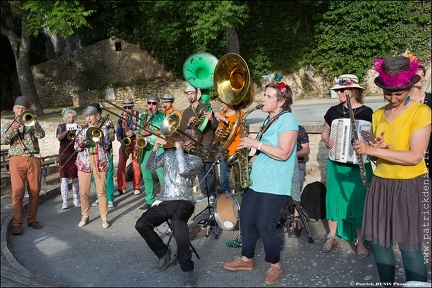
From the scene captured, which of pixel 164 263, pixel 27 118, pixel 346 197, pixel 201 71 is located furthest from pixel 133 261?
pixel 201 71

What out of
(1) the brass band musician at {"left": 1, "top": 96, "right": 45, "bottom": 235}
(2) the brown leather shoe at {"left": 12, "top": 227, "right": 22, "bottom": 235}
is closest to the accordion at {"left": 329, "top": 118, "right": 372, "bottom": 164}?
(1) the brass band musician at {"left": 1, "top": 96, "right": 45, "bottom": 235}

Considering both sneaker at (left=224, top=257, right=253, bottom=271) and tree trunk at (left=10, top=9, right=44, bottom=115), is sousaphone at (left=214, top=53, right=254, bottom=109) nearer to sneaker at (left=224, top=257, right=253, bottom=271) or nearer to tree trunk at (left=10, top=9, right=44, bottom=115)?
sneaker at (left=224, top=257, right=253, bottom=271)

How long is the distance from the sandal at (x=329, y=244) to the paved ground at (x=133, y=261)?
7 centimetres

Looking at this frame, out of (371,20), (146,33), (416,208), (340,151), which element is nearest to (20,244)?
(340,151)

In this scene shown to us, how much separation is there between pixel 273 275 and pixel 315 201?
1.61 metres

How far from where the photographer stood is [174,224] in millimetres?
4246

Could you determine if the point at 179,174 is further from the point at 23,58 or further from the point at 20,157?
the point at 23,58

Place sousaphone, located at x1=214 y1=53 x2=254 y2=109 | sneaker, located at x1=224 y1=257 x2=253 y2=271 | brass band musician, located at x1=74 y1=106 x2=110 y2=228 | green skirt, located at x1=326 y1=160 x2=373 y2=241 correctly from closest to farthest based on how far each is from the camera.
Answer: sneaker, located at x1=224 y1=257 x2=253 y2=271 < green skirt, located at x1=326 y1=160 x2=373 y2=241 < sousaphone, located at x1=214 y1=53 x2=254 y2=109 < brass band musician, located at x1=74 y1=106 x2=110 y2=228

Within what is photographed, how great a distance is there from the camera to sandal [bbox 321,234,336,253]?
486 cm

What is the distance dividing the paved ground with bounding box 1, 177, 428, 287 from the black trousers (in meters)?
0.29

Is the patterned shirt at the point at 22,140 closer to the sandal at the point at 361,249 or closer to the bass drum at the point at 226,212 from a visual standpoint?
the bass drum at the point at 226,212

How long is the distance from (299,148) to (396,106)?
2019 millimetres

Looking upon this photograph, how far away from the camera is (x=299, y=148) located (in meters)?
5.34

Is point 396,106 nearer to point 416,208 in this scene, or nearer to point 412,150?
point 412,150
